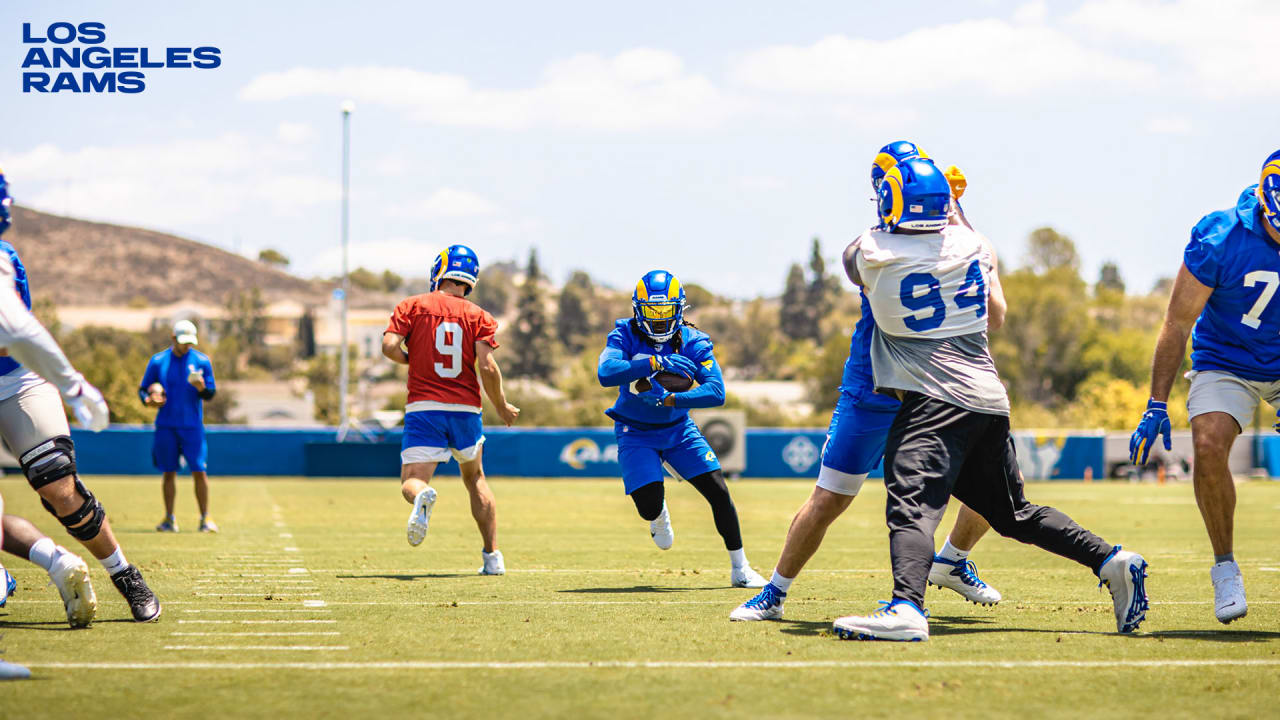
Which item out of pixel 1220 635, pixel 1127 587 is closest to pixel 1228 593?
pixel 1220 635

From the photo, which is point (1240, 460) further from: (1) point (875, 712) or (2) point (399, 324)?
(1) point (875, 712)

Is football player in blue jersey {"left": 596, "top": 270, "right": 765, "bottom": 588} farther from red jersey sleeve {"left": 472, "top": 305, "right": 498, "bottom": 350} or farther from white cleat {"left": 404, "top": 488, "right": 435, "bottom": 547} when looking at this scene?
white cleat {"left": 404, "top": 488, "right": 435, "bottom": 547}

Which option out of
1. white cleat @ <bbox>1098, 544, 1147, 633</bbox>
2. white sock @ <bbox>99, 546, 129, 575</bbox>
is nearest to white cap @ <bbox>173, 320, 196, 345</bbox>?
white sock @ <bbox>99, 546, 129, 575</bbox>

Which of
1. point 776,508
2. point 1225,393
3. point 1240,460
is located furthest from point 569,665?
point 1240,460

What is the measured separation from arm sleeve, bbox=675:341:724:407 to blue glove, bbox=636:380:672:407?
0.09 m

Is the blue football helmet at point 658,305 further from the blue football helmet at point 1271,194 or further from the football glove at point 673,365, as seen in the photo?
the blue football helmet at point 1271,194

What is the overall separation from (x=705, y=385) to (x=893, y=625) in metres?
2.93

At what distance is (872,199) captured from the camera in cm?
650

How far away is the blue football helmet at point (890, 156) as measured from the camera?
644cm

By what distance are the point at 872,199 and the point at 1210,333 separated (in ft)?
5.55

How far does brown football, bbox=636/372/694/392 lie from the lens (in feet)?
27.6

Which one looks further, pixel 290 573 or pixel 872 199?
pixel 290 573

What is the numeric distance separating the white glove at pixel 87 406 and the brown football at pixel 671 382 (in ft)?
12.4

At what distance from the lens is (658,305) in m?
8.36
